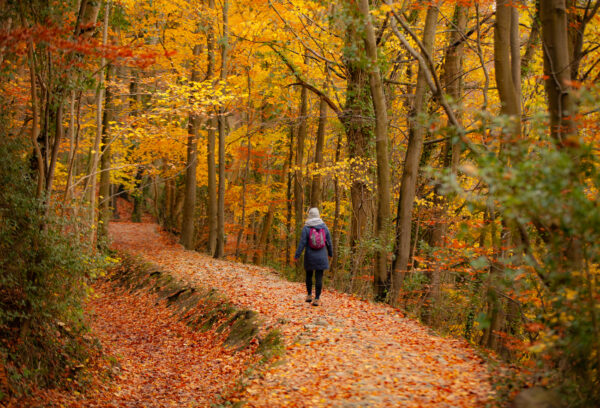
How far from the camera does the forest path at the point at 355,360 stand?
17.1 ft

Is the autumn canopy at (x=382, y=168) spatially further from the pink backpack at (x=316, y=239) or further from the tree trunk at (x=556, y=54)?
the pink backpack at (x=316, y=239)

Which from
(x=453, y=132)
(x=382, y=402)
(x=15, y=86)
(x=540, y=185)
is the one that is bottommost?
(x=382, y=402)

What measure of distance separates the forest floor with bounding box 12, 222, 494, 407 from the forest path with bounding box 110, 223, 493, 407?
1 centimetres

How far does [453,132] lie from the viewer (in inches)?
190

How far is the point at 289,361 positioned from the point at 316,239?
2.71 metres

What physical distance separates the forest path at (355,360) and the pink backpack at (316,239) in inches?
51.4

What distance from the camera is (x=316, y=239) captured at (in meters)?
8.64

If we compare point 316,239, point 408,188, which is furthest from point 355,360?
point 408,188

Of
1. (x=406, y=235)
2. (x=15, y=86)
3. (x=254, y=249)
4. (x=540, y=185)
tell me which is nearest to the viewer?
(x=540, y=185)

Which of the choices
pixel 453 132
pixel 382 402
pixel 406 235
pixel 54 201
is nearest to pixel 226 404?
pixel 382 402

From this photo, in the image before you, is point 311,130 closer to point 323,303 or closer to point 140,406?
point 323,303

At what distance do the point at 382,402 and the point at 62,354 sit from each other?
484 centimetres

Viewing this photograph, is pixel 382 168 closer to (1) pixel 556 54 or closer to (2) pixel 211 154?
(1) pixel 556 54

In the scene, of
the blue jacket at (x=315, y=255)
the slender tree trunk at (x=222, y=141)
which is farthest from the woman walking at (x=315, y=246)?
the slender tree trunk at (x=222, y=141)
